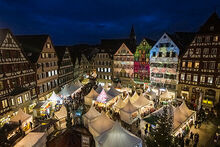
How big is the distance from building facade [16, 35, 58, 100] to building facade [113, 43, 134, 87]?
15264mm

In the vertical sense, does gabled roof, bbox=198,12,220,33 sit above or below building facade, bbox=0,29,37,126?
above

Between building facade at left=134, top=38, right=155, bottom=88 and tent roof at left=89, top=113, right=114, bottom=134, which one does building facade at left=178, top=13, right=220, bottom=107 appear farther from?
tent roof at left=89, top=113, right=114, bottom=134

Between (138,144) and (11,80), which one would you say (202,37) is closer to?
(138,144)

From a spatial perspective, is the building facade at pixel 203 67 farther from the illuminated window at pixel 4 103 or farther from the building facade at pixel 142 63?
the illuminated window at pixel 4 103

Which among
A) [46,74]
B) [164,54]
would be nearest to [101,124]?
[46,74]

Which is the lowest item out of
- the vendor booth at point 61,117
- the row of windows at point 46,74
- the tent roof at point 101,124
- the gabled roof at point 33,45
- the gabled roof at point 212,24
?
the vendor booth at point 61,117

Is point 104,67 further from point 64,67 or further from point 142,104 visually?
point 142,104

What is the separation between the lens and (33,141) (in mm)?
11320

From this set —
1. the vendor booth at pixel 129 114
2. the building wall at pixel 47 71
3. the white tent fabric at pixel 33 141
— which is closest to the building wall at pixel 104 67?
the building wall at pixel 47 71

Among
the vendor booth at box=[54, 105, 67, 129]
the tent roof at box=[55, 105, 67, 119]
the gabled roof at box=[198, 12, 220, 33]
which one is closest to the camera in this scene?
the vendor booth at box=[54, 105, 67, 129]

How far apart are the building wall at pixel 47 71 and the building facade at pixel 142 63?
18.3 metres

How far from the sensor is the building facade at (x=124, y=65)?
106 feet

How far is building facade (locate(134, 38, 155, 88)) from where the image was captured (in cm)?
2909

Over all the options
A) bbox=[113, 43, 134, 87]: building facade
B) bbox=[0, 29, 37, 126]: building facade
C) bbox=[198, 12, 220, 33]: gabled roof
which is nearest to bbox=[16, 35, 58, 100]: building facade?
bbox=[0, 29, 37, 126]: building facade
